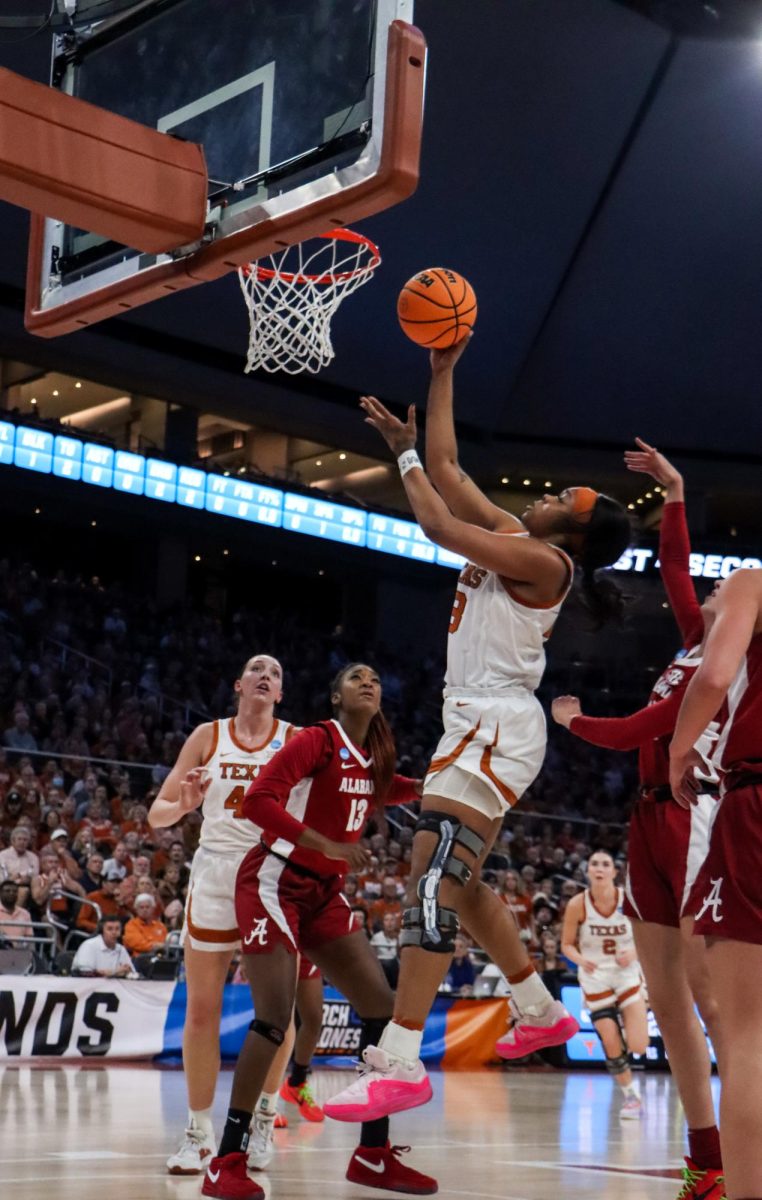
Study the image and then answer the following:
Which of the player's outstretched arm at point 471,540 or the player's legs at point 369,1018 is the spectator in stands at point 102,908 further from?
the player's outstretched arm at point 471,540

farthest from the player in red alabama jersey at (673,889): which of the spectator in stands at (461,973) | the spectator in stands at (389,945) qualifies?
the spectator in stands at (461,973)

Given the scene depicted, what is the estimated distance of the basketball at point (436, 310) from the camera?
5.14m

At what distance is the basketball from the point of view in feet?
16.9

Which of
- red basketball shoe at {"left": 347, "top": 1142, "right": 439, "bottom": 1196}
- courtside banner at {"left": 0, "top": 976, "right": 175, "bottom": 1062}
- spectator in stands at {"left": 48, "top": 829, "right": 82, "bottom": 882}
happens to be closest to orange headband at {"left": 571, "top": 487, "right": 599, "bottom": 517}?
red basketball shoe at {"left": 347, "top": 1142, "right": 439, "bottom": 1196}

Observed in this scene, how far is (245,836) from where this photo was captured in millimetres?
7039

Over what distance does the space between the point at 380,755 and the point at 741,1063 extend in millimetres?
3205

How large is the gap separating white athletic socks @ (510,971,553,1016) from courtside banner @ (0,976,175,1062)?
310 inches

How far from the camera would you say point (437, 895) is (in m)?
4.87

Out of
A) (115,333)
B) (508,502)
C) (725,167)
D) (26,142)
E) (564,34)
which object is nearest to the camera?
(26,142)

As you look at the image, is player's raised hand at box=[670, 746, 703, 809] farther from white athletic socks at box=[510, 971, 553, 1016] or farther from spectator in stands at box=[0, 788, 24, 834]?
spectator in stands at box=[0, 788, 24, 834]

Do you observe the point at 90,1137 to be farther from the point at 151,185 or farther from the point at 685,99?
the point at 685,99

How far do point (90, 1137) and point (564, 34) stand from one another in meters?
17.8

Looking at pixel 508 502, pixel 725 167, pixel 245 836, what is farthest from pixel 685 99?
pixel 245 836

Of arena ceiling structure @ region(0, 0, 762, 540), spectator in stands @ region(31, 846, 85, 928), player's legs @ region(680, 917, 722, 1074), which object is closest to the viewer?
player's legs @ region(680, 917, 722, 1074)
